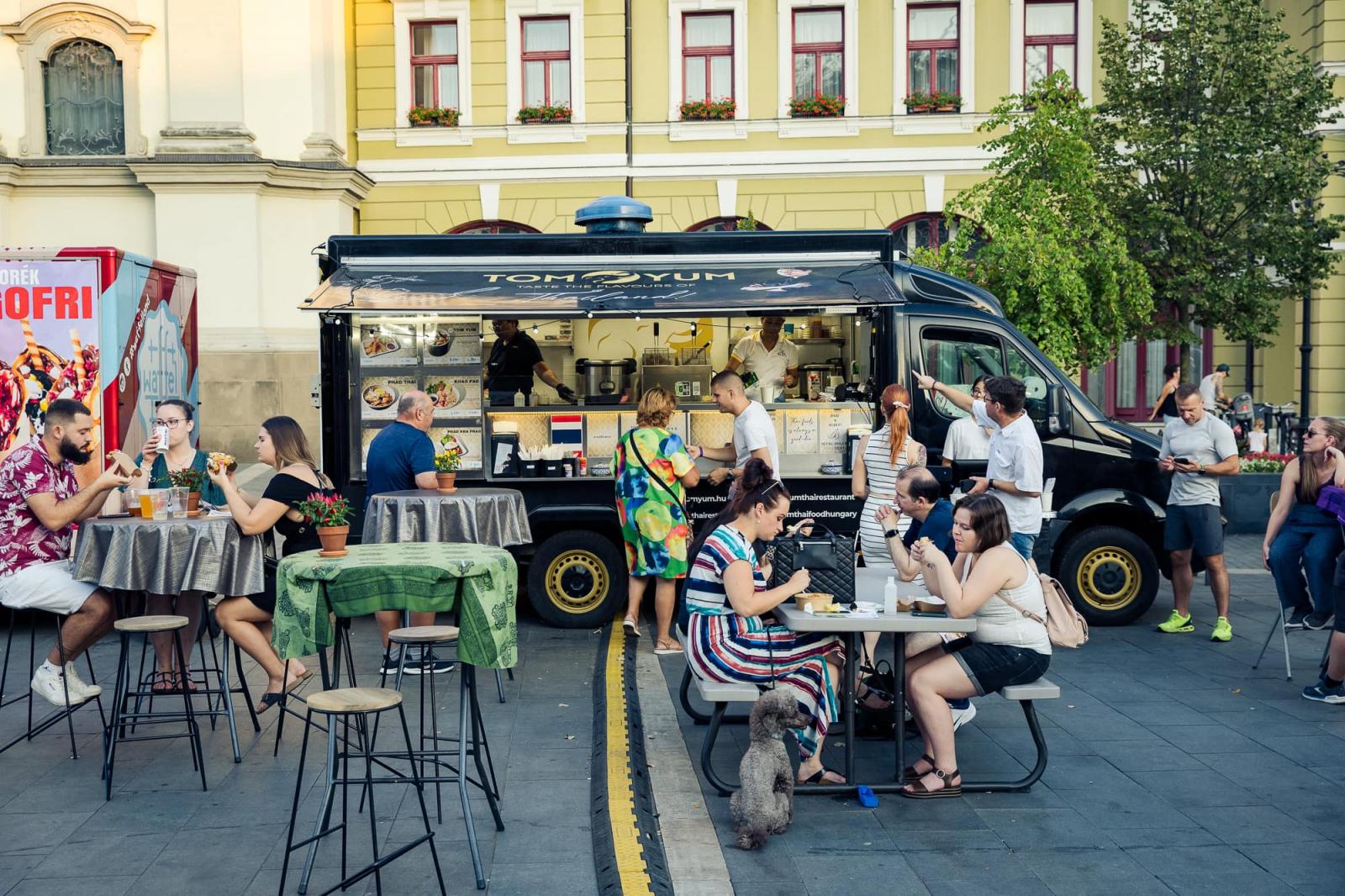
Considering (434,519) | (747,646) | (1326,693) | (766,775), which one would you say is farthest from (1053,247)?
(766,775)

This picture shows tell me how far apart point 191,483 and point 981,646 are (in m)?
4.53

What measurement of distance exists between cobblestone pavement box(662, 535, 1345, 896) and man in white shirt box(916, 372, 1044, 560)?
1.09 metres

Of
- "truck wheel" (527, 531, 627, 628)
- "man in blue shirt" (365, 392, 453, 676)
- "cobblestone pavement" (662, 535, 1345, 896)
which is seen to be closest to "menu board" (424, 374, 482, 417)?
"truck wheel" (527, 531, 627, 628)

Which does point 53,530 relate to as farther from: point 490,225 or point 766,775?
point 490,225

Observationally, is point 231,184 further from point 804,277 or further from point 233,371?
point 804,277

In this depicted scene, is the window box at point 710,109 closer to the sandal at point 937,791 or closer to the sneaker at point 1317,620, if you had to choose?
the sneaker at point 1317,620

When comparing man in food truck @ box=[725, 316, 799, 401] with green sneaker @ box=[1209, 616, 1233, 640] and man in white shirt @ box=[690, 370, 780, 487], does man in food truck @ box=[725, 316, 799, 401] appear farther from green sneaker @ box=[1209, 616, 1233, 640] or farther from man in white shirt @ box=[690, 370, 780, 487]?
green sneaker @ box=[1209, 616, 1233, 640]

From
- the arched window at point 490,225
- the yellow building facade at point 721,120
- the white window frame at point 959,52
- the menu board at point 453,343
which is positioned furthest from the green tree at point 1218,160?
the menu board at point 453,343

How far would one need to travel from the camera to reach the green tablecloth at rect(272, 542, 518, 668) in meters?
5.36

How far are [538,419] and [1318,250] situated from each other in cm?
1344

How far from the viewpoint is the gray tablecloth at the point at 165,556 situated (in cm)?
671

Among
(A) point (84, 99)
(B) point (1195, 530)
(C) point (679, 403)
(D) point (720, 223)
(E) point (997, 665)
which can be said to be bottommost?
(E) point (997, 665)

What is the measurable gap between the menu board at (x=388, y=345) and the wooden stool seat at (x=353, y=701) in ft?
18.9

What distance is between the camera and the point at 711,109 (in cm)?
2189
